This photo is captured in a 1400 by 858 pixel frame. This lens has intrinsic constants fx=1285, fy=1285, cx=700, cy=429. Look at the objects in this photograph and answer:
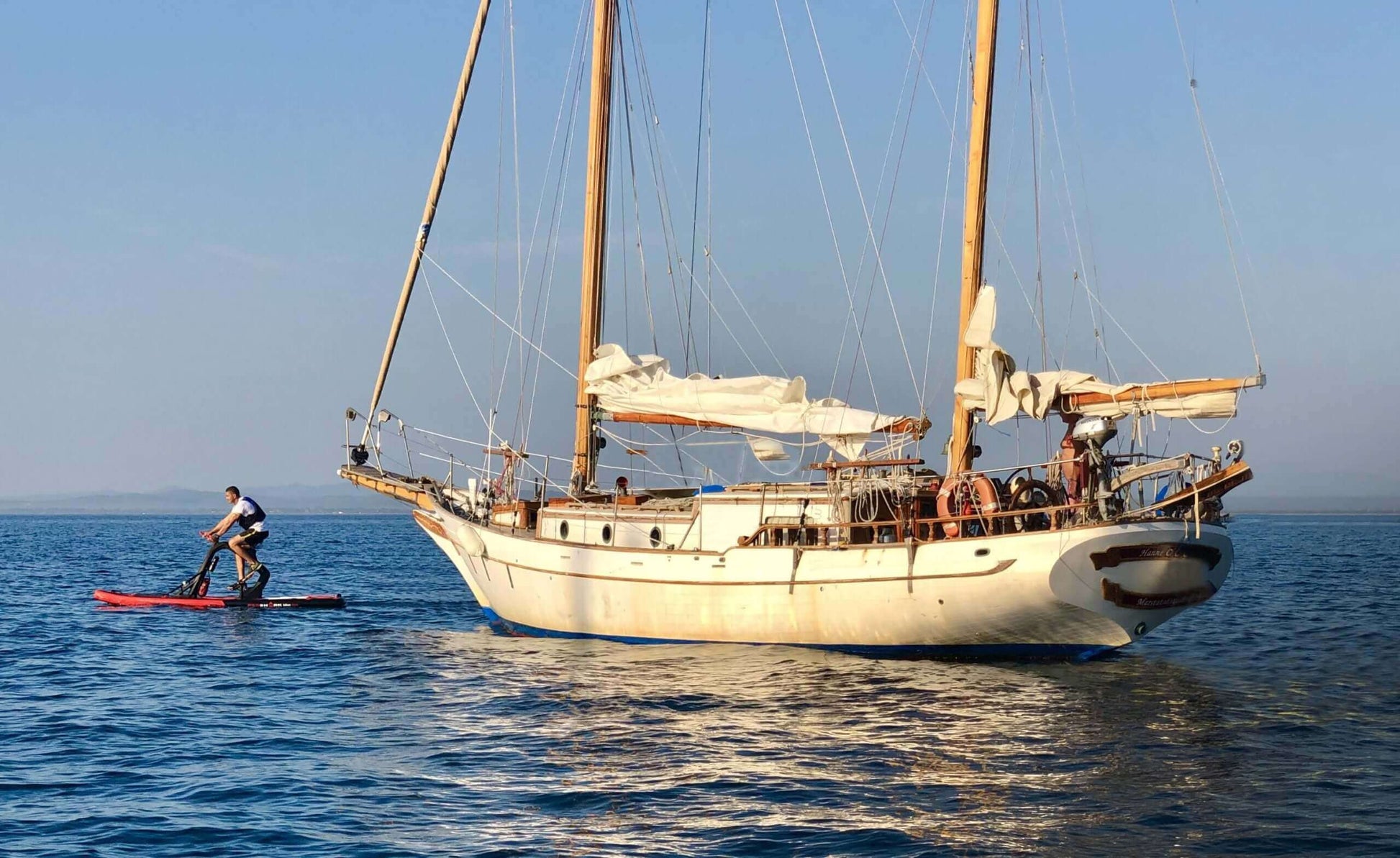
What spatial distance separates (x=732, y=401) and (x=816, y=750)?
13438 mm

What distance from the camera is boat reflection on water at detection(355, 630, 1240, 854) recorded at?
1401cm

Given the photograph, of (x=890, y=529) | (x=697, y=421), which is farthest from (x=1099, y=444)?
(x=697, y=421)

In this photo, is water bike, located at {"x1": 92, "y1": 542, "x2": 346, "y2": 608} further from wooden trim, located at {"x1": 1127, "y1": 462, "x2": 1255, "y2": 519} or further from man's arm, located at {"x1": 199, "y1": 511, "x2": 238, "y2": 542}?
wooden trim, located at {"x1": 1127, "y1": 462, "x2": 1255, "y2": 519}

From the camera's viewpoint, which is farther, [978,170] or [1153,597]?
[978,170]

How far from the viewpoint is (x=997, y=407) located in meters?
26.9

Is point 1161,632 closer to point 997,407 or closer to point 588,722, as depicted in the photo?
point 997,407

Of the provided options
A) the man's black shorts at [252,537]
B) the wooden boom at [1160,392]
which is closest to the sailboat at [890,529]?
the wooden boom at [1160,392]

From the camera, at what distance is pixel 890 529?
88.4 feet

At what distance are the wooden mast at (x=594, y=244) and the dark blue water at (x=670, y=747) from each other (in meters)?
5.69

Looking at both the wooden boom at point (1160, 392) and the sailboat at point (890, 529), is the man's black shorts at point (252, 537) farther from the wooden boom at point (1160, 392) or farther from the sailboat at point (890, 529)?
the wooden boom at point (1160, 392)

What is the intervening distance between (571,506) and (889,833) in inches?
678

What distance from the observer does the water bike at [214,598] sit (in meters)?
36.7

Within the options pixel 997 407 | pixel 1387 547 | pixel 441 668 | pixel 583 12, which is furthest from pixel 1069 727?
pixel 1387 547

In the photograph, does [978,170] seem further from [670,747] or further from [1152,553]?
[670,747]
